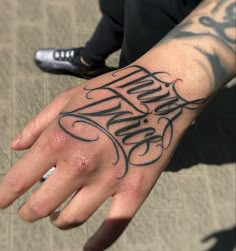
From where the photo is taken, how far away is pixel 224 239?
2107mm

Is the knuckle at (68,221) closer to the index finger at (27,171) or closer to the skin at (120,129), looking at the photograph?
the skin at (120,129)

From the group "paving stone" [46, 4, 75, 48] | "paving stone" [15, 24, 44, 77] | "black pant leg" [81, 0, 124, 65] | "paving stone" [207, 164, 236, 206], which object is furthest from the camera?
"paving stone" [46, 4, 75, 48]

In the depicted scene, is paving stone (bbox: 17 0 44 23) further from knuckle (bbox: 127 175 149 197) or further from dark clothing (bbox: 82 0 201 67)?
knuckle (bbox: 127 175 149 197)

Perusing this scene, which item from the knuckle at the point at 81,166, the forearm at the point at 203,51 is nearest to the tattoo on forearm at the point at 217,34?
the forearm at the point at 203,51

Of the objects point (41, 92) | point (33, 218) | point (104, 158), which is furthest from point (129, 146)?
point (41, 92)

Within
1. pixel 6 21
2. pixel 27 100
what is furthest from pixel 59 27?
pixel 27 100

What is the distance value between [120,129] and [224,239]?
4.61ft

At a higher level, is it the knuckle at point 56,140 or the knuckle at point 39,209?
the knuckle at point 56,140

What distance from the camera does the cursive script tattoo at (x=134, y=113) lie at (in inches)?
39.8

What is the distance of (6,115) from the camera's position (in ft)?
7.29

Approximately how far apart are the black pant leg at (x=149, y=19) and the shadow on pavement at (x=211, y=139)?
854 mm

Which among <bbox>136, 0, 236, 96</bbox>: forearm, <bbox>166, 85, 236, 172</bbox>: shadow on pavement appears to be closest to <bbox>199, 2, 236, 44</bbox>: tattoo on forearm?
<bbox>136, 0, 236, 96</bbox>: forearm

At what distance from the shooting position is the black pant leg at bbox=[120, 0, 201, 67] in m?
1.43

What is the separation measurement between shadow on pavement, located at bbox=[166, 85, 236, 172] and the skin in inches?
47.4
